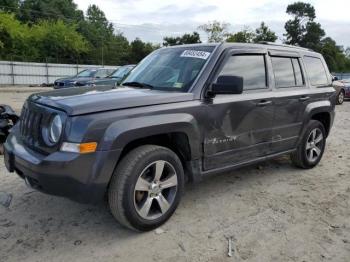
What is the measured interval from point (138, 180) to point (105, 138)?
546 mm

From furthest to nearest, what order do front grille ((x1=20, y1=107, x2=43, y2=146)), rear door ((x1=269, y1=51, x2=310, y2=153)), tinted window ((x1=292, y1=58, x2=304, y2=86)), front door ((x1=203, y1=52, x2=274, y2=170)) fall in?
1. tinted window ((x1=292, y1=58, x2=304, y2=86))
2. rear door ((x1=269, y1=51, x2=310, y2=153))
3. front door ((x1=203, y1=52, x2=274, y2=170))
4. front grille ((x1=20, y1=107, x2=43, y2=146))

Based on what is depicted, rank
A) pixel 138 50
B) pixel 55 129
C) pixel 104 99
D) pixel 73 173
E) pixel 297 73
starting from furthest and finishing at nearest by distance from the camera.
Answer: pixel 138 50 → pixel 297 73 → pixel 104 99 → pixel 55 129 → pixel 73 173

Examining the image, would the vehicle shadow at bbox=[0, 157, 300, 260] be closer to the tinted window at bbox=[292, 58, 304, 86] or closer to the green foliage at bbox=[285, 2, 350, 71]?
the tinted window at bbox=[292, 58, 304, 86]

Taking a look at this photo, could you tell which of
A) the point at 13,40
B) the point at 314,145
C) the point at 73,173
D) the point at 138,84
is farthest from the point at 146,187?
the point at 13,40

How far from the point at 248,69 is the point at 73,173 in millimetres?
2492

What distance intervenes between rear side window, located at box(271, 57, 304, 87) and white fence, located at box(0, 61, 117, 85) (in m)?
28.7

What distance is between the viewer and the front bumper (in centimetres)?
317

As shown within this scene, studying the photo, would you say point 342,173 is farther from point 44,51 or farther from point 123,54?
point 123,54

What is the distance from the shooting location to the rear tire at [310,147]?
5.59m

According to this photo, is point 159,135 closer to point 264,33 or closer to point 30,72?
point 30,72

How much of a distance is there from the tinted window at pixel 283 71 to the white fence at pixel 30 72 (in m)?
28.8

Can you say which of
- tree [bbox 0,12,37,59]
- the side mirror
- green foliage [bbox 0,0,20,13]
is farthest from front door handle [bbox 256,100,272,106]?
green foliage [bbox 0,0,20,13]

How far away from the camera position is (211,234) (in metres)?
3.65

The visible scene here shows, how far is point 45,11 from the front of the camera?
68750mm
